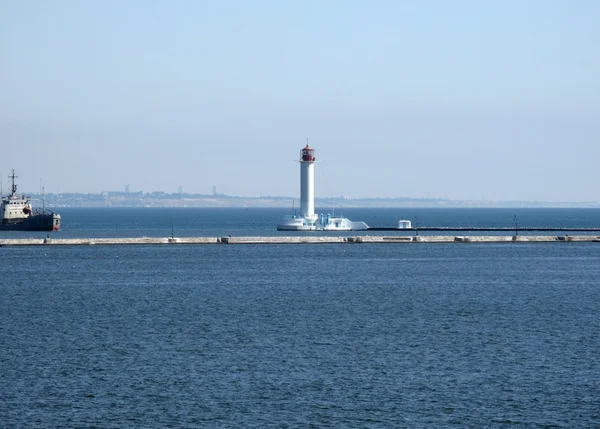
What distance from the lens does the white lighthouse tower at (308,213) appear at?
130750 mm

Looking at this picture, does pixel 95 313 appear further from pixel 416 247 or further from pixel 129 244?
pixel 416 247

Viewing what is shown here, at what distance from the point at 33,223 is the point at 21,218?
6.22 feet


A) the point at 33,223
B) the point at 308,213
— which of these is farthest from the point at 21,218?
the point at 308,213

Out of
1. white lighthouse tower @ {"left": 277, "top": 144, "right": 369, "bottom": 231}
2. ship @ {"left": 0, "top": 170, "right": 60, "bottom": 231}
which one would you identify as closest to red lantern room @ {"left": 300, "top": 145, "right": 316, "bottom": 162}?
white lighthouse tower @ {"left": 277, "top": 144, "right": 369, "bottom": 231}

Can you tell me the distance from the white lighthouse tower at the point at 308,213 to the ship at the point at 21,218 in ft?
110

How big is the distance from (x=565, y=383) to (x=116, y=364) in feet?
50.2

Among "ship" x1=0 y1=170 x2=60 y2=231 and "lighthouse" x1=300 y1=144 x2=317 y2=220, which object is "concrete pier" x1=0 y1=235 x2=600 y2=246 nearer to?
"lighthouse" x1=300 y1=144 x2=317 y2=220

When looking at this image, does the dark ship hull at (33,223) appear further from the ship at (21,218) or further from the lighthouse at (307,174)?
the lighthouse at (307,174)

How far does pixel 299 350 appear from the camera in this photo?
40.0 metres

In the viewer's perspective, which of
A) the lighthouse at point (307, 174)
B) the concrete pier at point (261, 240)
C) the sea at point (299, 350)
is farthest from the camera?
the lighthouse at point (307, 174)

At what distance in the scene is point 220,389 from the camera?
33000 mm

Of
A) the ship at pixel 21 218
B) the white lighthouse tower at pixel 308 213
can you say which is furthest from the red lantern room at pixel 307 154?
the ship at pixel 21 218

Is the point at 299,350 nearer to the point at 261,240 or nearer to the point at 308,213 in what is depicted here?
the point at 261,240

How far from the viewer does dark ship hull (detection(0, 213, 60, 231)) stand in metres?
149
